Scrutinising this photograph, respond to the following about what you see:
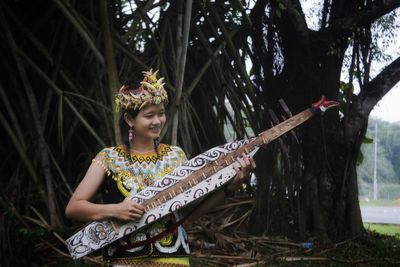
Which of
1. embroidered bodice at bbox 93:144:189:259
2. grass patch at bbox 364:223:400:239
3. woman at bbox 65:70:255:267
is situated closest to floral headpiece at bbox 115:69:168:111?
woman at bbox 65:70:255:267

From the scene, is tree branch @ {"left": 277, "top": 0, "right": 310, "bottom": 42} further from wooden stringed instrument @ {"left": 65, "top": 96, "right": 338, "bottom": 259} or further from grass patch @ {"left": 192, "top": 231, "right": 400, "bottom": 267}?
wooden stringed instrument @ {"left": 65, "top": 96, "right": 338, "bottom": 259}

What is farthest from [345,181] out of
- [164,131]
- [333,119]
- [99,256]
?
[99,256]

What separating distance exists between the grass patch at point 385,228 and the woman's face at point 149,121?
2.56m

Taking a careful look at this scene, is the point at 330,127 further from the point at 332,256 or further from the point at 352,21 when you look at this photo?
the point at 332,256

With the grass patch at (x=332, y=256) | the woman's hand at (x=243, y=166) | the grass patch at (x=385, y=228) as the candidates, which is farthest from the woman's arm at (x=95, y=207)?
the grass patch at (x=385, y=228)

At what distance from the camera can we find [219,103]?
3.93m

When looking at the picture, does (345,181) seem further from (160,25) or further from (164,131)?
(160,25)

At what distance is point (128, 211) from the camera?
4.93 ft

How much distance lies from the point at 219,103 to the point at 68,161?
1.05 m

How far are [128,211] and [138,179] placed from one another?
127 millimetres

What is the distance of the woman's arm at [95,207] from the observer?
4.95ft

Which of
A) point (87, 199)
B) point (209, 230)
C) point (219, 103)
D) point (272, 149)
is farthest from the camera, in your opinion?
point (219, 103)

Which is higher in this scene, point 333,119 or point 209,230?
point 333,119

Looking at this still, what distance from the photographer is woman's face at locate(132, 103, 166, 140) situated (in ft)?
5.26
